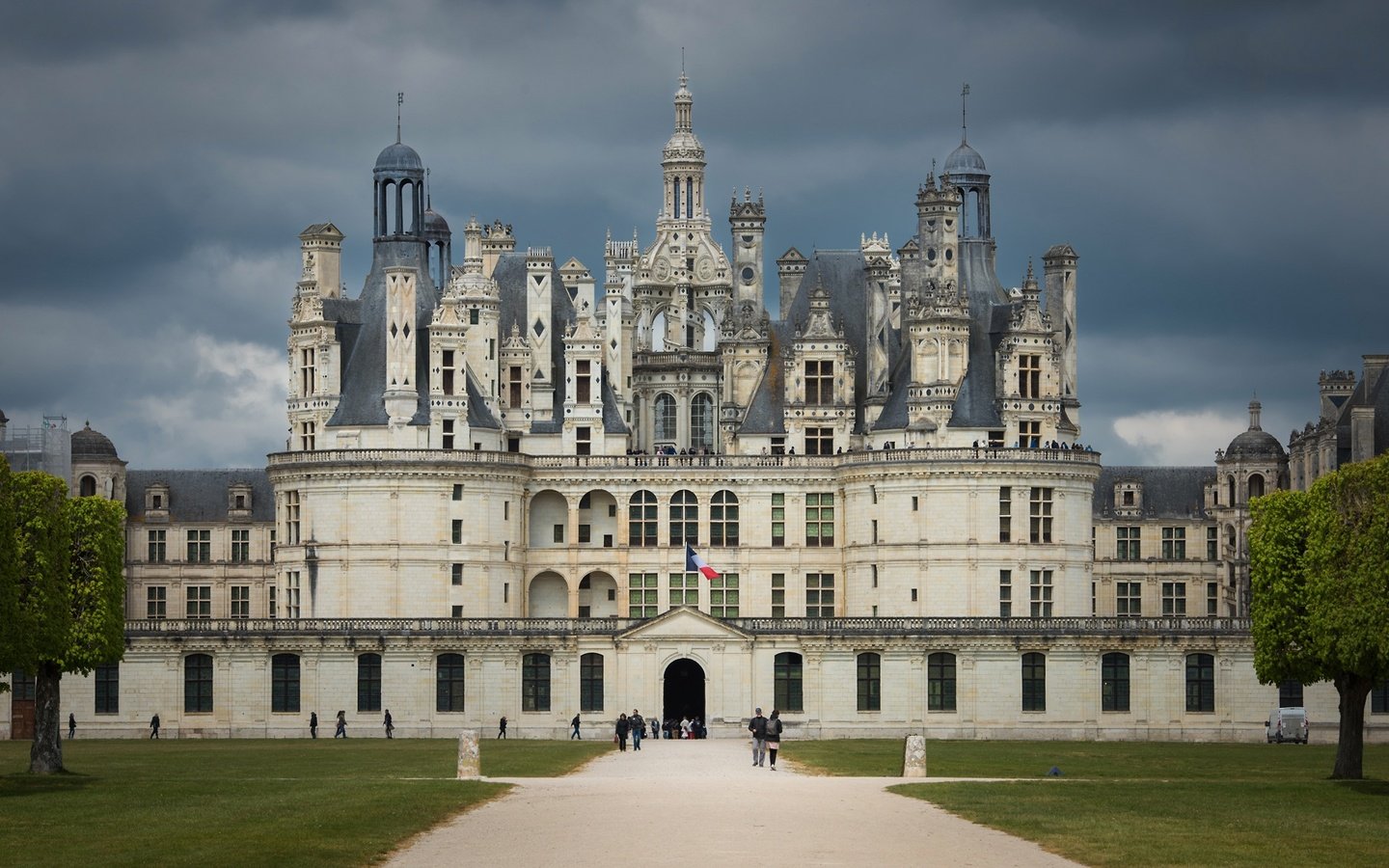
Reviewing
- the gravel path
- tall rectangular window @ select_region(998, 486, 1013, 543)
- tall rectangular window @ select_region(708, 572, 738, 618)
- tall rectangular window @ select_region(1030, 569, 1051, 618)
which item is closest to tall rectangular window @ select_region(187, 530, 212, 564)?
tall rectangular window @ select_region(708, 572, 738, 618)

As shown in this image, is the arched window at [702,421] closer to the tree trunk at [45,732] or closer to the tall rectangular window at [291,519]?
the tall rectangular window at [291,519]

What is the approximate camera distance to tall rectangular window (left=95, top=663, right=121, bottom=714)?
9556cm

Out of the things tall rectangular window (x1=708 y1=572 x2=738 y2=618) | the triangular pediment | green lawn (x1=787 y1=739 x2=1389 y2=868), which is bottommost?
green lawn (x1=787 y1=739 x2=1389 y2=868)

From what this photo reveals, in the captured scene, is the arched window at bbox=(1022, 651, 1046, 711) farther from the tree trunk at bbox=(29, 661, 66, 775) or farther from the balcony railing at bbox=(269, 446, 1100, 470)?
the tree trunk at bbox=(29, 661, 66, 775)

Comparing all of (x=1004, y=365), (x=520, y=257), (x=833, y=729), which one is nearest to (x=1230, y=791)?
(x=833, y=729)

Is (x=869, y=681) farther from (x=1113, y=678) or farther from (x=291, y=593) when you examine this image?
(x=291, y=593)

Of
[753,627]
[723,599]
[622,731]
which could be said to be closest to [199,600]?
[723,599]

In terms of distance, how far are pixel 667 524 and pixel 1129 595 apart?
24.4 metres

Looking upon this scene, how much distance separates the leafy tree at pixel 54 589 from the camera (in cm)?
6300

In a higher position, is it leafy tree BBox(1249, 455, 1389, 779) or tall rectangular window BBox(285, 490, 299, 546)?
tall rectangular window BBox(285, 490, 299, 546)

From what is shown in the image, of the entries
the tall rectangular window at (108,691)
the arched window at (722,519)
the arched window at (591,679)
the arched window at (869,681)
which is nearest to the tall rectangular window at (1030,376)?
the arched window at (722,519)

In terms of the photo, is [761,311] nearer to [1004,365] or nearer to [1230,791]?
[1004,365]

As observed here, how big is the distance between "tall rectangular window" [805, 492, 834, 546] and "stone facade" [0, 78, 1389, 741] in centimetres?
12

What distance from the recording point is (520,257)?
110 m
